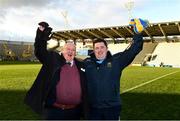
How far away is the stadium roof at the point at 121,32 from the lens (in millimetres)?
71812

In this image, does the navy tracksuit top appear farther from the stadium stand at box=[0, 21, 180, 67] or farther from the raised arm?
the stadium stand at box=[0, 21, 180, 67]

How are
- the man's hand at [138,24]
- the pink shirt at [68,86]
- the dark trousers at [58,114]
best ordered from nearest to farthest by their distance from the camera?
the pink shirt at [68,86] → the dark trousers at [58,114] → the man's hand at [138,24]

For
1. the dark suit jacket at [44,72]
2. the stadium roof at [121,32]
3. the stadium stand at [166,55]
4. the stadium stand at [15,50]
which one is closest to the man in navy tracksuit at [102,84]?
the dark suit jacket at [44,72]

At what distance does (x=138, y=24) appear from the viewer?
6215 millimetres

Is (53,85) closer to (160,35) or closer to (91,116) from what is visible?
(91,116)

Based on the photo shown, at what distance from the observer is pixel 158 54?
2970 inches

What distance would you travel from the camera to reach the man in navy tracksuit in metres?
5.38

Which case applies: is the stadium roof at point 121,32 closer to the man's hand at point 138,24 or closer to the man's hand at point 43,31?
the man's hand at point 138,24

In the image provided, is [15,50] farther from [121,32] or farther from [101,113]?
[101,113]

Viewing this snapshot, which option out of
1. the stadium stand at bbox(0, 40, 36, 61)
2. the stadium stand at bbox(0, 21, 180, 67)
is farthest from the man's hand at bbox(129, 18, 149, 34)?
the stadium stand at bbox(0, 40, 36, 61)

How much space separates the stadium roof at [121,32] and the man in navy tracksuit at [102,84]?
6301 cm

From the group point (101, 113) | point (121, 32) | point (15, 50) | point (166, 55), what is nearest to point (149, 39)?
point (121, 32)

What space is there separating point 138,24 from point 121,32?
251 ft

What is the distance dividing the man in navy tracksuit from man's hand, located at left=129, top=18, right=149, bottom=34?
34.2 inches
